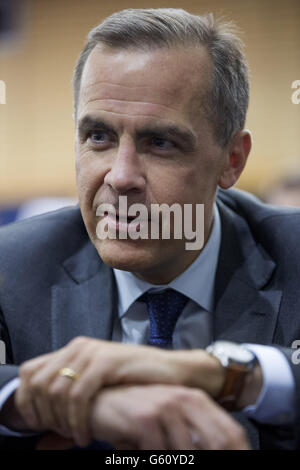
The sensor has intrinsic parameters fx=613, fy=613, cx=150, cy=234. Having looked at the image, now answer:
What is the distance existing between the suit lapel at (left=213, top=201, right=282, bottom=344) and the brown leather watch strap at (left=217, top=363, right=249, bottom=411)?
0.38 meters

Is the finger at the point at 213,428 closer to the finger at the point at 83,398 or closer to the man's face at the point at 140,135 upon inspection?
the finger at the point at 83,398

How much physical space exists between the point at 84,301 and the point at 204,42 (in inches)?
25.9

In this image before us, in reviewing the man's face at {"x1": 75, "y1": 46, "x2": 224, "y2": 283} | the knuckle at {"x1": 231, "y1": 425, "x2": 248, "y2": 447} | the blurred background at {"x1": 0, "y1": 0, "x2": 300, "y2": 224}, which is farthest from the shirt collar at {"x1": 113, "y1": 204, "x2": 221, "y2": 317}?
the blurred background at {"x1": 0, "y1": 0, "x2": 300, "y2": 224}

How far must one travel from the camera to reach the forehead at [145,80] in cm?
127

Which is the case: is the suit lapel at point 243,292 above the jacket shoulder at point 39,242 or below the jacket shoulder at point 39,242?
below

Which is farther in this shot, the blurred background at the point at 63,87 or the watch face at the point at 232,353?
the blurred background at the point at 63,87

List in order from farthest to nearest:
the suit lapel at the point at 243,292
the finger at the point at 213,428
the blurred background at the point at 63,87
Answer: the blurred background at the point at 63,87
the suit lapel at the point at 243,292
the finger at the point at 213,428

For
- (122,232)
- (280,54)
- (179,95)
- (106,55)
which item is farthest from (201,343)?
(280,54)

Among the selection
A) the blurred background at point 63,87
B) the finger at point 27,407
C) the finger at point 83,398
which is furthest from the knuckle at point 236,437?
the blurred background at point 63,87

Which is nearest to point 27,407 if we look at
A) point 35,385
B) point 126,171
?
point 35,385

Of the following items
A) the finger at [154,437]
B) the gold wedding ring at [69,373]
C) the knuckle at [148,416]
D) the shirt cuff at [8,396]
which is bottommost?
the shirt cuff at [8,396]

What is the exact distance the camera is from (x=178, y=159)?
52.3 inches

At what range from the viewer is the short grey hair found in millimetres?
1325

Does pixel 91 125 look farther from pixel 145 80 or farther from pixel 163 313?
pixel 163 313
